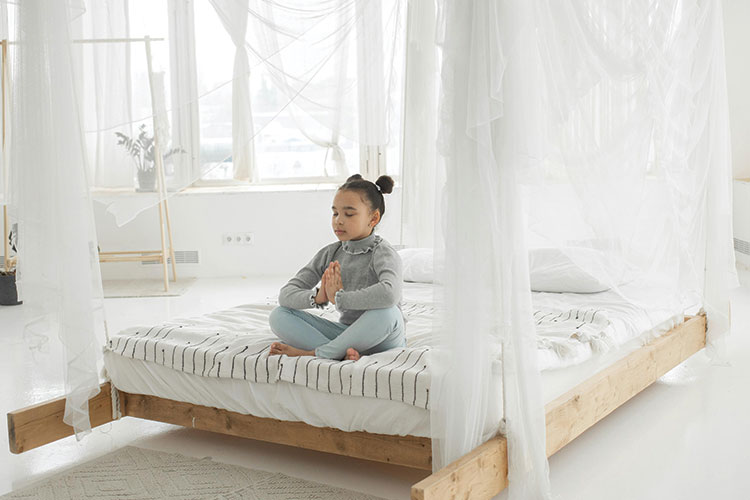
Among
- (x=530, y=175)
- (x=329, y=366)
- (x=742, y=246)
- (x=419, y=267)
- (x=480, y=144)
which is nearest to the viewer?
(x=480, y=144)

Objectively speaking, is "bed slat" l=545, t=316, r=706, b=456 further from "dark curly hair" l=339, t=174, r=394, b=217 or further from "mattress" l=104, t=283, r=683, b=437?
"dark curly hair" l=339, t=174, r=394, b=217

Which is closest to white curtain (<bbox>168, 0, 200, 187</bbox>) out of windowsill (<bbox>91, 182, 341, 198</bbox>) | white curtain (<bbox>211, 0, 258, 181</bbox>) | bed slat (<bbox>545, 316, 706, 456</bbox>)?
white curtain (<bbox>211, 0, 258, 181</bbox>)

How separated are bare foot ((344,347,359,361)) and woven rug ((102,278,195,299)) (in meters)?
3.39

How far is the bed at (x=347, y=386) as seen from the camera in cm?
238

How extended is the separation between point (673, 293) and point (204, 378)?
69.7 inches

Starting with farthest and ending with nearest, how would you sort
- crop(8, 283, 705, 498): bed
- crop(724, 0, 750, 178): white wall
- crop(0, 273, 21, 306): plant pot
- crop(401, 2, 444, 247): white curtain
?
crop(724, 0, 750, 178): white wall < crop(0, 273, 21, 306): plant pot < crop(401, 2, 444, 247): white curtain < crop(8, 283, 705, 498): bed

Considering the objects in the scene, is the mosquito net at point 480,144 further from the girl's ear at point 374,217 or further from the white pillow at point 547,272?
the girl's ear at point 374,217

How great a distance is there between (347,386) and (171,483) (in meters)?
0.62

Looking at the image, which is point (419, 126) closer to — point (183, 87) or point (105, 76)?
point (183, 87)

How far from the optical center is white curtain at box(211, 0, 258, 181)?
2.75m

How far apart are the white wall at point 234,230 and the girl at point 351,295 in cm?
353

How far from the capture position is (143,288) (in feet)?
19.8

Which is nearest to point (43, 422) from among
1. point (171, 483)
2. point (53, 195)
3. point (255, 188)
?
point (171, 483)

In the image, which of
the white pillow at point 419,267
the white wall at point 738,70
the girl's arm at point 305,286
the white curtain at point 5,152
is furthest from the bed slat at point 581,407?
the white wall at point 738,70
